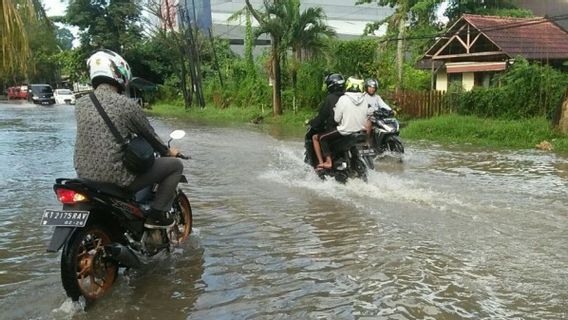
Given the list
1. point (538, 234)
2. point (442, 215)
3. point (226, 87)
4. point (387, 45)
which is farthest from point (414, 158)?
point (226, 87)

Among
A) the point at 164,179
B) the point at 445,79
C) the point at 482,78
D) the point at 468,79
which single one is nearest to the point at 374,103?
the point at 164,179

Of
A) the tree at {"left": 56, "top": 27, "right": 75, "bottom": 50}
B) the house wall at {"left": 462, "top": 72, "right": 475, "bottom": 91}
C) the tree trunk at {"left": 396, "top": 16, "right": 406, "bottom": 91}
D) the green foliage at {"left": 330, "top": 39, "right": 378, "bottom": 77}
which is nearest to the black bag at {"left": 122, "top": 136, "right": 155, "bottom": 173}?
the green foliage at {"left": 330, "top": 39, "right": 378, "bottom": 77}

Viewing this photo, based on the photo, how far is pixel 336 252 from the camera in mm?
5727

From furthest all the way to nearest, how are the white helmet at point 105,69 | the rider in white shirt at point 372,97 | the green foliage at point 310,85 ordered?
1. the green foliage at point 310,85
2. the rider in white shirt at point 372,97
3. the white helmet at point 105,69

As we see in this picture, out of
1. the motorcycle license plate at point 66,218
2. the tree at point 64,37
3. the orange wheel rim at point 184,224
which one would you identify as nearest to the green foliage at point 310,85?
the orange wheel rim at point 184,224

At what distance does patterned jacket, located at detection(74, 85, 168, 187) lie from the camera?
4551 millimetres

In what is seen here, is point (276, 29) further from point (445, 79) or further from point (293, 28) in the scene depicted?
point (445, 79)

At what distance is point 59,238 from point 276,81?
2315cm

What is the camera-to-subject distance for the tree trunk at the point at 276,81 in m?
26.2

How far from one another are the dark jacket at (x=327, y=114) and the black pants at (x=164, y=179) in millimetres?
4222

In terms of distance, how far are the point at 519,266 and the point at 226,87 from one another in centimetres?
3053

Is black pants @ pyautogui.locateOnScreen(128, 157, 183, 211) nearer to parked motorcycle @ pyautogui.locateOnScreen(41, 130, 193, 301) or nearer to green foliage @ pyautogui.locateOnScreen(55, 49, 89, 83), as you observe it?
parked motorcycle @ pyautogui.locateOnScreen(41, 130, 193, 301)

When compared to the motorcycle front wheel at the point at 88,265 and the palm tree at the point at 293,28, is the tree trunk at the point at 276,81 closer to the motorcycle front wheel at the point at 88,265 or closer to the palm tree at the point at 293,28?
the palm tree at the point at 293,28

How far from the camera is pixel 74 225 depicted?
4.12m
